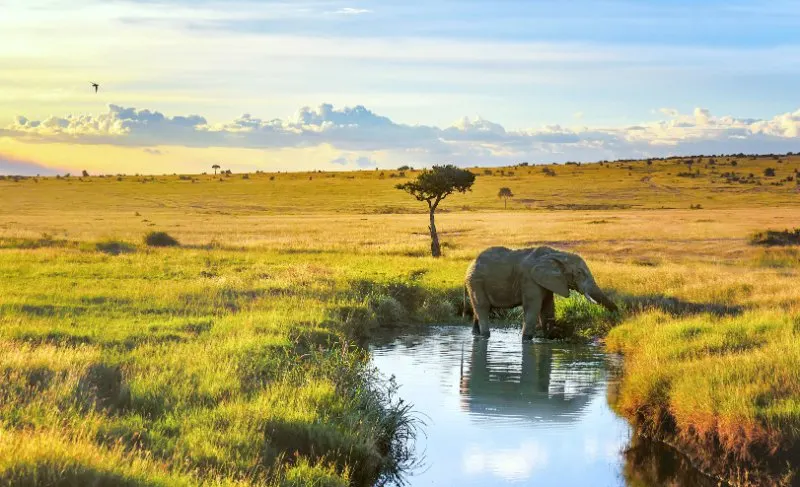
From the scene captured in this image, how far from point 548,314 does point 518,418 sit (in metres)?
8.49

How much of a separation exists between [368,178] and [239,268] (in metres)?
107

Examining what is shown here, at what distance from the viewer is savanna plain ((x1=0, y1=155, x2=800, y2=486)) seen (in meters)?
10.3

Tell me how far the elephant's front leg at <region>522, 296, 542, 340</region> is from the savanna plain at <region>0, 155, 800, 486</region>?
4.20 feet

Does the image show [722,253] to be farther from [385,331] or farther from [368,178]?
[368,178]

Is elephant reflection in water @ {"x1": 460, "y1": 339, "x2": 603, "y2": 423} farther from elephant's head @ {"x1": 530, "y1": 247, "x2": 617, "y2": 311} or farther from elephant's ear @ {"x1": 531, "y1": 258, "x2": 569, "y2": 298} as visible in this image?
elephant's head @ {"x1": 530, "y1": 247, "x2": 617, "y2": 311}

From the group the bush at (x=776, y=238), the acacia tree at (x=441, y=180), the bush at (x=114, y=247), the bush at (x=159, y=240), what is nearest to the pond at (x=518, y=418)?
the acacia tree at (x=441, y=180)

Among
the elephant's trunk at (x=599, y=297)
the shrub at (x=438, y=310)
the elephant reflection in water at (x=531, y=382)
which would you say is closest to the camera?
the elephant reflection in water at (x=531, y=382)

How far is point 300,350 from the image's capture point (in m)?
17.2

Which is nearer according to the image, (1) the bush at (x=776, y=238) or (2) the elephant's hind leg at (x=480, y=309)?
(2) the elephant's hind leg at (x=480, y=309)

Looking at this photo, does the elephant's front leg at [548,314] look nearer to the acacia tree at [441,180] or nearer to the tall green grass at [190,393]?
the tall green grass at [190,393]

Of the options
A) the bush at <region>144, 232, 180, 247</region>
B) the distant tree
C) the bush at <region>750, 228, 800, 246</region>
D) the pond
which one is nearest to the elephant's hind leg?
the pond

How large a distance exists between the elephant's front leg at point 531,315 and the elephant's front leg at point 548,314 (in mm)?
689

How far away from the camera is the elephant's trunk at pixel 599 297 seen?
2291 centimetres

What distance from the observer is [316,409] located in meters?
12.2
